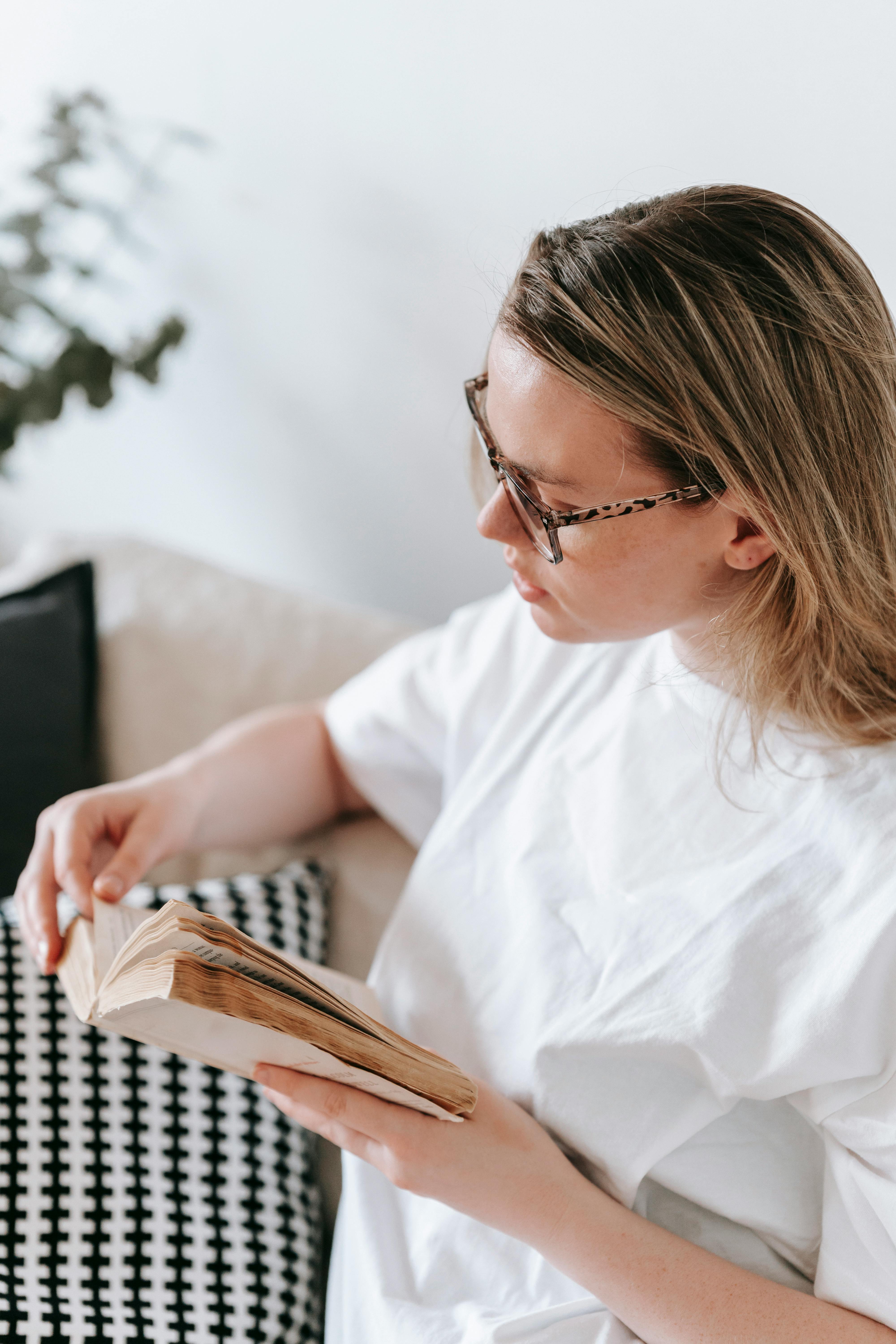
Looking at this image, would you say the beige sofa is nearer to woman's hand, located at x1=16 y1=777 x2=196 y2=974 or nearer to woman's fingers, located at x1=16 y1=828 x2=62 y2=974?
woman's hand, located at x1=16 y1=777 x2=196 y2=974

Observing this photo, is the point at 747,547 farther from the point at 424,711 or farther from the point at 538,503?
the point at 424,711

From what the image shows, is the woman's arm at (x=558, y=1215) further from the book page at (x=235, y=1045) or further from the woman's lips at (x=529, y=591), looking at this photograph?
the woman's lips at (x=529, y=591)

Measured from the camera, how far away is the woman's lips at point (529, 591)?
796 mm

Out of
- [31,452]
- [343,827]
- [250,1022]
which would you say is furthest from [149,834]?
[31,452]

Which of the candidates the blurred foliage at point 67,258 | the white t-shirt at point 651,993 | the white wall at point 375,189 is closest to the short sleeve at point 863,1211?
the white t-shirt at point 651,993

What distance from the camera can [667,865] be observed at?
829 millimetres

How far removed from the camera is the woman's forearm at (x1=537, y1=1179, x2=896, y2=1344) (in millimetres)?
702

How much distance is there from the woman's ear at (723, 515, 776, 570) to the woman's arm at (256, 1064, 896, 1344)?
46 centimetres

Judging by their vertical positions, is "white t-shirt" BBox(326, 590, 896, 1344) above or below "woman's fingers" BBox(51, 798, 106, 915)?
below

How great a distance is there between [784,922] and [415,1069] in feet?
0.97

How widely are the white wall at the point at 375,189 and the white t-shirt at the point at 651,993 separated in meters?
0.46

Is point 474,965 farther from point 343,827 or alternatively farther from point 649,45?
point 649,45

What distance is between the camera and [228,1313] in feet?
2.83

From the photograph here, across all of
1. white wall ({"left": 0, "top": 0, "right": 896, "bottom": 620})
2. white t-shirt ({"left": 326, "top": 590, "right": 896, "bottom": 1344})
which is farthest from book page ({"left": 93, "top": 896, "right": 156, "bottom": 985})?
white wall ({"left": 0, "top": 0, "right": 896, "bottom": 620})
